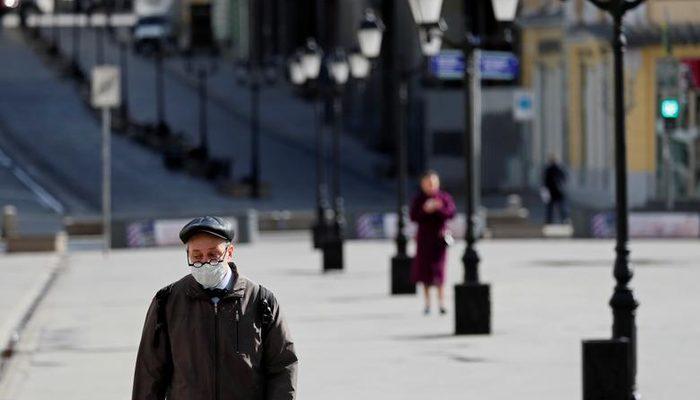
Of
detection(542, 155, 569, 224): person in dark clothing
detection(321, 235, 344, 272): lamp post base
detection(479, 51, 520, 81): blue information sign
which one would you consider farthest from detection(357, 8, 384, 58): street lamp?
detection(479, 51, 520, 81): blue information sign

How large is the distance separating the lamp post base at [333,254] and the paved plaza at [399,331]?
1.12ft

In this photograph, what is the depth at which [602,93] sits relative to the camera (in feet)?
194

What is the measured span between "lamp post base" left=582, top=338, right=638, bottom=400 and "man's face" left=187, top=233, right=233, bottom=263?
620 centimetres

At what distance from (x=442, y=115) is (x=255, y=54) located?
82.2ft

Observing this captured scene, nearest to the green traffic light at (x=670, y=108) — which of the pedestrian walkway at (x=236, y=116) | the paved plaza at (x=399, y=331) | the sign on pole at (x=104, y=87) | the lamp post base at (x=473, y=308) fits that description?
the paved plaza at (x=399, y=331)

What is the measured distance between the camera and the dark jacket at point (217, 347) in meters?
8.27

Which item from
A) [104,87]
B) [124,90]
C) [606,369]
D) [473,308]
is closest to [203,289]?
[606,369]

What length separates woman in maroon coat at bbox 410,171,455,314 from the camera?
922 inches

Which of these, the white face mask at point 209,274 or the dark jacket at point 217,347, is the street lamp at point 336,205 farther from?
the white face mask at point 209,274

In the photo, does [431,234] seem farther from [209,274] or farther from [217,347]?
[209,274]

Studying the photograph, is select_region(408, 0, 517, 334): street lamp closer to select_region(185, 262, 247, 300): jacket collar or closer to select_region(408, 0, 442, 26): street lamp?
select_region(408, 0, 442, 26): street lamp

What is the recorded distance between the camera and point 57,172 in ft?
212

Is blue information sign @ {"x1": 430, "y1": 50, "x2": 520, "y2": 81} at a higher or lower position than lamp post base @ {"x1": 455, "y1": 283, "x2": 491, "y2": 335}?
higher

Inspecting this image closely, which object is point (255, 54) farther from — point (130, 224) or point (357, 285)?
point (357, 285)
